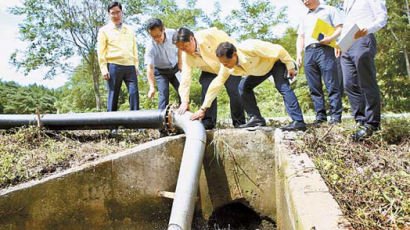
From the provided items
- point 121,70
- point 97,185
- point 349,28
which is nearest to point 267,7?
point 121,70

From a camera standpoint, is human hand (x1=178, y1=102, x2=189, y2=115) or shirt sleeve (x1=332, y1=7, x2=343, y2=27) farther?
shirt sleeve (x1=332, y1=7, x2=343, y2=27)

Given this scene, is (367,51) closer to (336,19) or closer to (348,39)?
(348,39)

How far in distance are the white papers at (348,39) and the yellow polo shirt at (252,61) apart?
852mm

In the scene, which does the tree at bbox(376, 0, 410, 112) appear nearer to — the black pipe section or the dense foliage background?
the dense foliage background

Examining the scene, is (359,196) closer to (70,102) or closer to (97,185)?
(97,185)

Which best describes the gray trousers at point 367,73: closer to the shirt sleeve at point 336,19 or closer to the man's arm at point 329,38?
the man's arm at point 329,38

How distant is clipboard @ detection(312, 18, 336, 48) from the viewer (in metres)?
4.00

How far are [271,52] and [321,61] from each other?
824 mm

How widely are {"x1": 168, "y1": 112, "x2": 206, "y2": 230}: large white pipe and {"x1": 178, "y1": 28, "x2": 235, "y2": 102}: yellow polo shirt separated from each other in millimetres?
372

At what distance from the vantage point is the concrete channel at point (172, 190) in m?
2.36

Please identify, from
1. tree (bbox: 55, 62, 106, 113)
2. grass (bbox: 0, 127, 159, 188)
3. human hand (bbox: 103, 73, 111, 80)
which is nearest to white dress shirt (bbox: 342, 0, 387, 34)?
grass (bbox: 0, 127, 159, 188)

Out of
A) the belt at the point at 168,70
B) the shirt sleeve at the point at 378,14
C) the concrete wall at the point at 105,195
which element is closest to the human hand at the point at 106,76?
the belt at the point at 168,70

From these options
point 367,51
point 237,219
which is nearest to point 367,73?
point 367,51

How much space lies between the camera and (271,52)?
394 cm
